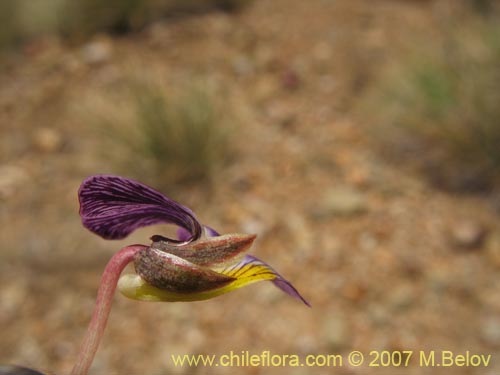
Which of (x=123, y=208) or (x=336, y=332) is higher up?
(x=123, y=208)

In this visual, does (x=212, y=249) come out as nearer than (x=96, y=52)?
Yes

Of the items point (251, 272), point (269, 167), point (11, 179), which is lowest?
point (11, 179)

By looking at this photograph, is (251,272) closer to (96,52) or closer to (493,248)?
(493,248)

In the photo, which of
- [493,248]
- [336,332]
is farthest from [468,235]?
[336,332]

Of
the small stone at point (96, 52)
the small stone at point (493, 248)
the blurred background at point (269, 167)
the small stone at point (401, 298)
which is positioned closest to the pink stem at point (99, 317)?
the blurred background at point (269, 167)

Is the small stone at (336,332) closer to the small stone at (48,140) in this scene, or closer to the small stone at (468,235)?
the small stone at (468,235)

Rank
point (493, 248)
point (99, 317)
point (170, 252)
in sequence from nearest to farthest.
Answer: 1. point (99, 317)
2. point (170, 252)
3. point (493, 248)
